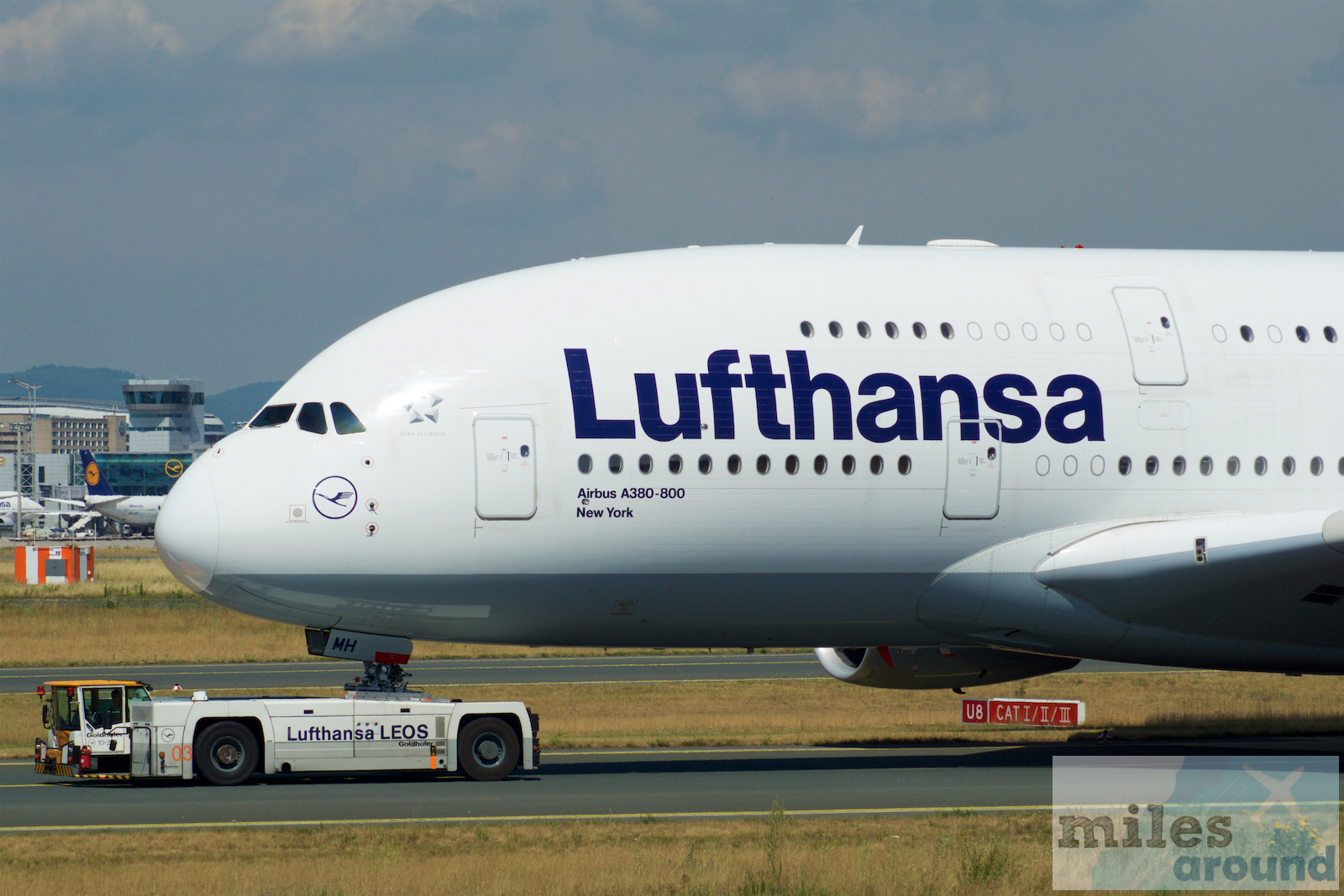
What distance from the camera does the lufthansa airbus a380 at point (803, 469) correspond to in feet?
68.6

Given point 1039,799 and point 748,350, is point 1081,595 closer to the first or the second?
point 1039,799

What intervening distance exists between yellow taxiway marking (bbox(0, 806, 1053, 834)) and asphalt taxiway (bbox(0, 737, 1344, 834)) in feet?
0.10

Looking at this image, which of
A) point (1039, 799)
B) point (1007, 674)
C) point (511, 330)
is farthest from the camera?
point (1007, 674)

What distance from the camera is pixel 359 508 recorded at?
68.0 feet

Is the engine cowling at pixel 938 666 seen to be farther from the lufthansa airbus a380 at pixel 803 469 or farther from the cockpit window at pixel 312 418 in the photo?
the cockpit window at pixel 312 418

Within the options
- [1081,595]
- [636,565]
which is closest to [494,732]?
[636,565]

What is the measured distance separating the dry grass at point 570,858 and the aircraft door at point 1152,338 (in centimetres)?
732

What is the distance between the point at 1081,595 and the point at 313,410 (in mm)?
11033

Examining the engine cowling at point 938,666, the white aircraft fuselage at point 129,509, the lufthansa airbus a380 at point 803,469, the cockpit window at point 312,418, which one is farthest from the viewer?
the white aircraft fuselage at point 129,509

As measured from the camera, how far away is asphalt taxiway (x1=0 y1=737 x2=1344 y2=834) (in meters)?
19.2

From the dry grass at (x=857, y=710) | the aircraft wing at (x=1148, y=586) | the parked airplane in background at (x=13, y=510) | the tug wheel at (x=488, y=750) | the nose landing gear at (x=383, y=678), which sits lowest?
the dry grass at (x=857, y=710)

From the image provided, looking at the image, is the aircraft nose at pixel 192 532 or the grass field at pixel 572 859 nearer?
the grass field at pixel 572 859

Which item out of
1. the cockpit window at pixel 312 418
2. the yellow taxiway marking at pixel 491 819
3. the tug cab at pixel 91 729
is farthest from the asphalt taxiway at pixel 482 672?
the yellow taxiway marking at pixel 491 819

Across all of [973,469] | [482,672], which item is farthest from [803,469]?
[482,672]
